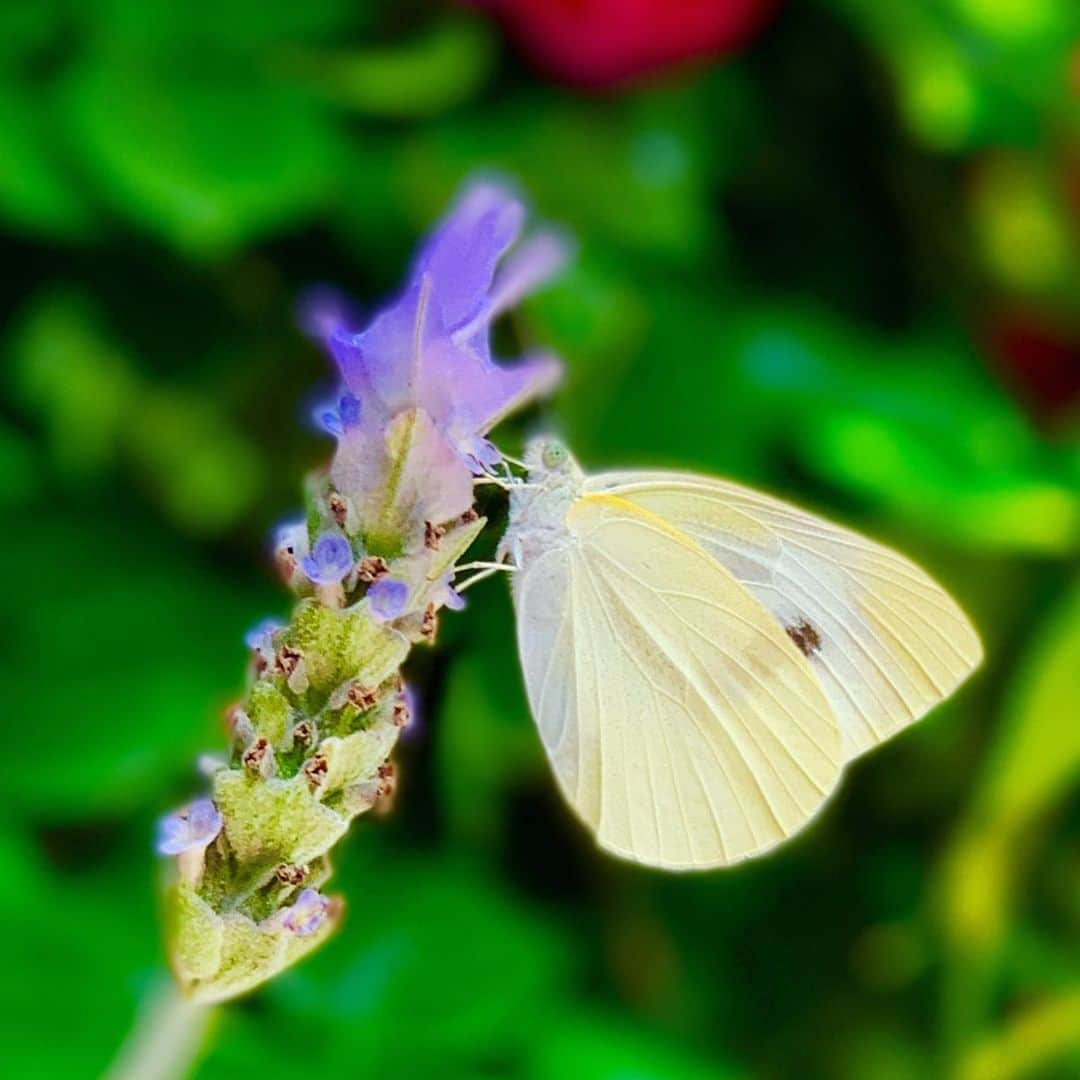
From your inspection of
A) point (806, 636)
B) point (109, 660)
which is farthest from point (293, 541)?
point (109, 660)

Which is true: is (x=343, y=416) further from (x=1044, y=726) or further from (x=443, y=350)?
(x=1044, y=726)

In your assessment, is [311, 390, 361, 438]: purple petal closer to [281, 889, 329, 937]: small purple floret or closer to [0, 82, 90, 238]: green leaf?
[281, 889, 329, 937]: small purple floret

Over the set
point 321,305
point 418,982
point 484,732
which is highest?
point 321,305

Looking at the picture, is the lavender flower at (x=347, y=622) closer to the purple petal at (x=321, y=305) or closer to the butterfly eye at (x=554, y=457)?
the butterfly eye at (x=554, y=457)

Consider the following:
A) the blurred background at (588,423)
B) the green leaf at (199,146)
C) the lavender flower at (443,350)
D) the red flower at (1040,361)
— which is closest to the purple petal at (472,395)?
the lavender flower at (443,350)

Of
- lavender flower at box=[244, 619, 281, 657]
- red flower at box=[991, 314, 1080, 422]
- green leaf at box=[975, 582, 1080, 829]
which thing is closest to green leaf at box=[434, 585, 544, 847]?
lavender flower at box=[244, 619, 281, 657]

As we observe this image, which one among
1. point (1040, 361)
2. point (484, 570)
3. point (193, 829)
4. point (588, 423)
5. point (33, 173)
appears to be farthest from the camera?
point (1040, 361)
